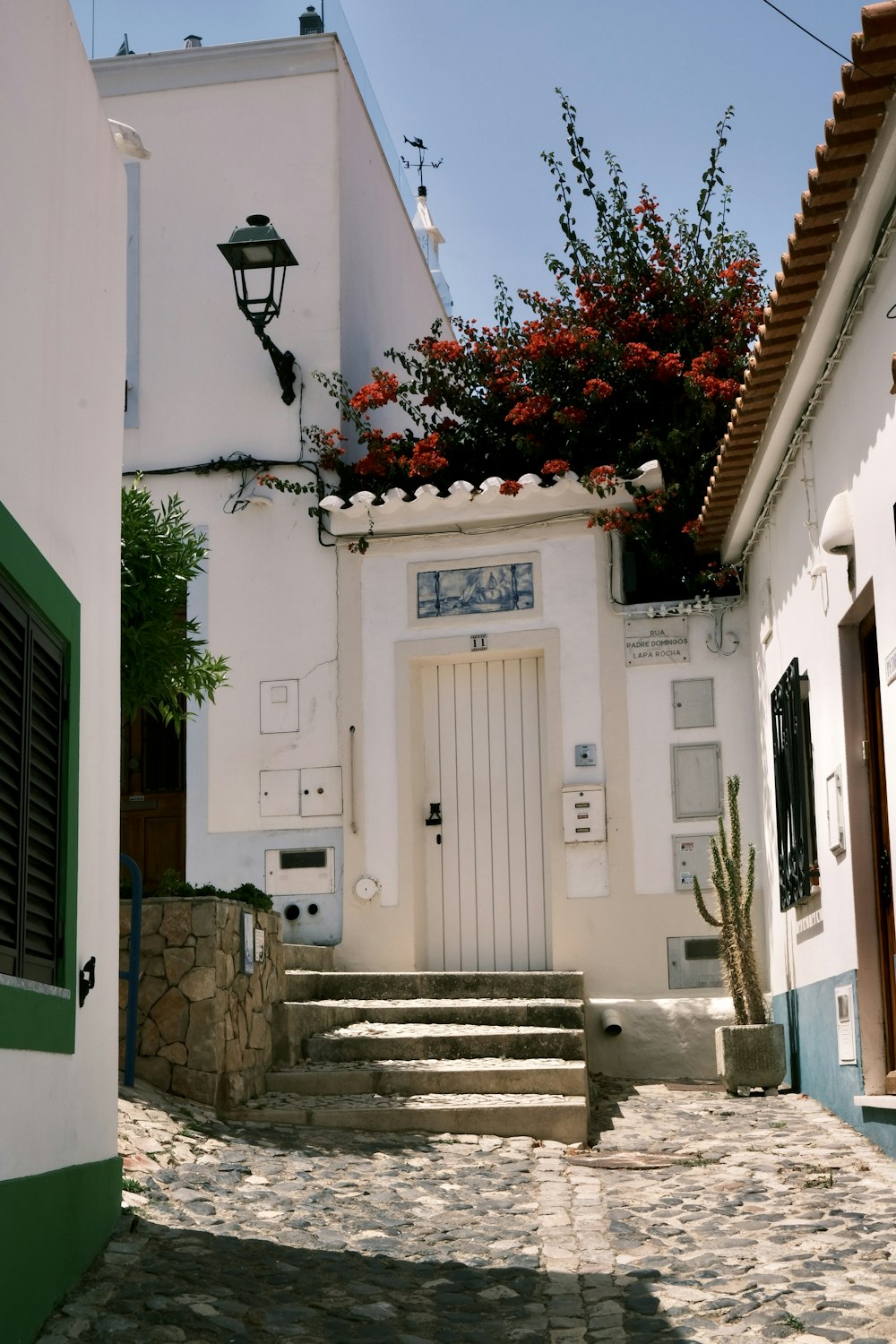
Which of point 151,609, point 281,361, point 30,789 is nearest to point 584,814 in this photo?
point 151,609

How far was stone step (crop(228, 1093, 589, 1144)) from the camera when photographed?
7539 millimetres

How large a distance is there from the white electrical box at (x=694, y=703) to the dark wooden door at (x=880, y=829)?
3183 mm

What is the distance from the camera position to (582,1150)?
23.7ft

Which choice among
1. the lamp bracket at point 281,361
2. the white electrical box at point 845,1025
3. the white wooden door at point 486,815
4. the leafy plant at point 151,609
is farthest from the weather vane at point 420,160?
the white electrical box at point 845,1025

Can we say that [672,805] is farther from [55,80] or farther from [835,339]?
[55,80]

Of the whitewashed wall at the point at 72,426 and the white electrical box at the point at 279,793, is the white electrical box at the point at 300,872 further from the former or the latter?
the whitewashed wall at the point at 72,426

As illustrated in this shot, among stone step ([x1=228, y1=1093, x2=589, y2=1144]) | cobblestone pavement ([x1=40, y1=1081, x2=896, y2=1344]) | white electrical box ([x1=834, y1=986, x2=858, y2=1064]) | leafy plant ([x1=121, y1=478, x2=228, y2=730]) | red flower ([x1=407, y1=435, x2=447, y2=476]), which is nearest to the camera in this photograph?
cobblestone pavement ([x1=40, y1=1081, x2=896, y2=1344])

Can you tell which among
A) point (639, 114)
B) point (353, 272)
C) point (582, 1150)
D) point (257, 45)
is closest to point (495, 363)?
point (353, 272)

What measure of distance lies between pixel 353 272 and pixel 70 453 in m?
7.37

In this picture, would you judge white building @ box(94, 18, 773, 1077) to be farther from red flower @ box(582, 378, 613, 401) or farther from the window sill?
the window sill

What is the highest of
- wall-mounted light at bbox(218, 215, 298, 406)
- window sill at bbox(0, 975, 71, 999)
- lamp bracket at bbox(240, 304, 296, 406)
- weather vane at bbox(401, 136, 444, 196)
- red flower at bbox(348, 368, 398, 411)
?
weather vane at bbox(401, 136, 444, 196)

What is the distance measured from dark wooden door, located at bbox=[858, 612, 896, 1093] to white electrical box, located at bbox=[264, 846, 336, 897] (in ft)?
15.6

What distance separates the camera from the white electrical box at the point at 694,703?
408 inches

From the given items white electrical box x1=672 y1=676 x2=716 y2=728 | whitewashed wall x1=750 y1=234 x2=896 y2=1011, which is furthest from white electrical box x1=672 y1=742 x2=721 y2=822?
whitewashed wall x1=750 y1=234 x2=896 y2=1011
